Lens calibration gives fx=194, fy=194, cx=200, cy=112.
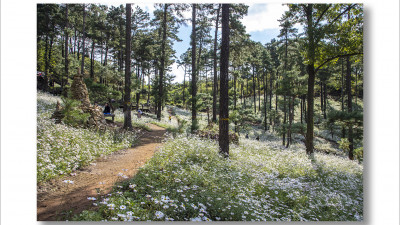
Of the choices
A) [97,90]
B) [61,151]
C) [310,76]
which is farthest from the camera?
[97,90]

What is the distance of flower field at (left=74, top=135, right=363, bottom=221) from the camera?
2.77 metres

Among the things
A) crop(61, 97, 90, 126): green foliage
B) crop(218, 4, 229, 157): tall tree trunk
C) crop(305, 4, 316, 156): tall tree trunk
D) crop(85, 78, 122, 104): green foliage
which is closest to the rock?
crop(61, 97, 90, 126): green foliage

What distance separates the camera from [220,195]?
3381mm

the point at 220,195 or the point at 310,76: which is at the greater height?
the point at 310,76

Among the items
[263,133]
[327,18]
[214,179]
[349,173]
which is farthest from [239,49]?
[263,133]

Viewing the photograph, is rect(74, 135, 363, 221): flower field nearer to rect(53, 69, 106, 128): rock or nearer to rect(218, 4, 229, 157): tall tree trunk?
rect(218, 4, 229, 157): tall tree trunk

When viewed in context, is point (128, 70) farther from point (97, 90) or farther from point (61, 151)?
point (61, 151)

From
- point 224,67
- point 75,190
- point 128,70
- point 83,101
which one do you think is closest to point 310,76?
point 224,67

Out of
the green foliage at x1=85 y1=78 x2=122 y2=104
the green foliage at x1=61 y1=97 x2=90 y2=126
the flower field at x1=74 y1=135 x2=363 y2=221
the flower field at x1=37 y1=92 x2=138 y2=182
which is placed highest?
the green foliage at x1=85 y1=78 x2=122 y2=104

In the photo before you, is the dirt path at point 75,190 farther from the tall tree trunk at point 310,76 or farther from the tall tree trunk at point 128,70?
the tall tree trunk at point 310,76

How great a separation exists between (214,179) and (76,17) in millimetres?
26475
